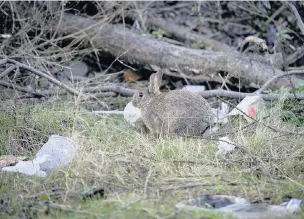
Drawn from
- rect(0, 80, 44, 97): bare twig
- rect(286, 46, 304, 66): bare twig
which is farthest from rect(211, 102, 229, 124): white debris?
rect(0, 80, 44, 97): bare twig

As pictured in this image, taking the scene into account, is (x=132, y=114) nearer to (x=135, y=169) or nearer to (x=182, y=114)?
(x=182, y=114)

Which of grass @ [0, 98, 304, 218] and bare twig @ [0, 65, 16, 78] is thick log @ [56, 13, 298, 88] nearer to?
grass @ [0, 98, 304, 218]

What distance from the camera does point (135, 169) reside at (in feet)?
15.4

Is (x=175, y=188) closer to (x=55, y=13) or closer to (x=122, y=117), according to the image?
(x=122, y=117)

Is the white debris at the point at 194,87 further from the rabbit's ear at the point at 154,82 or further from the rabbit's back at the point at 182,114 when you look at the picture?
the rabbit's back at the point at 182,114

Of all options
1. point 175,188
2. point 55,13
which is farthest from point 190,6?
point 175,188

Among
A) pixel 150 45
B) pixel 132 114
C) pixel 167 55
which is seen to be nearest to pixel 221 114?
pixel 132 114

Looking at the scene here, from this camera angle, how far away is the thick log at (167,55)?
23.3 ft

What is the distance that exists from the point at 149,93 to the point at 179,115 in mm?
703

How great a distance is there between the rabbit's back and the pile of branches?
32.3 inches

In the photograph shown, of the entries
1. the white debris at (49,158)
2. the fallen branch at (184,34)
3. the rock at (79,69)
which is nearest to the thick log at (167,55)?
the rock at (79,69)

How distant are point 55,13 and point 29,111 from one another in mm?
2226

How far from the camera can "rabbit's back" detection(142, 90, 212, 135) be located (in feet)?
18.8

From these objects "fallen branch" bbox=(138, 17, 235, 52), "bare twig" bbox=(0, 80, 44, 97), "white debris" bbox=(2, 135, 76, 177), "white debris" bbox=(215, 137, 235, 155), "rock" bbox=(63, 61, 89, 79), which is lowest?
"rock" bbox=(63, 61, 89, 79)
